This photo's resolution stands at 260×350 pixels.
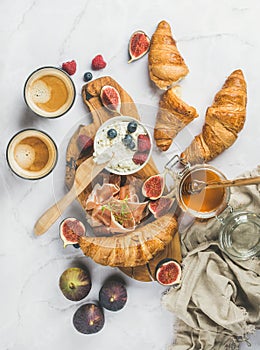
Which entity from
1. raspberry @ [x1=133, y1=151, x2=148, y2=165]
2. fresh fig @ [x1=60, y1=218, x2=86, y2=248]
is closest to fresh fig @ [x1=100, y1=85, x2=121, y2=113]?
raspberry @ [x1=133, y1=151, x2=148, y2=165]

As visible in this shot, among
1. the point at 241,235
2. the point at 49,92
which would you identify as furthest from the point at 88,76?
the point at 241,235

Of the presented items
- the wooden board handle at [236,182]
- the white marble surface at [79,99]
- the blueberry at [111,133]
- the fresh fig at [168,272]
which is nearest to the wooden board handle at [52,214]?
the white marble surface at [79,99]

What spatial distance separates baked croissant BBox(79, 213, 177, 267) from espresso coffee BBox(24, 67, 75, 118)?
0.59 metres

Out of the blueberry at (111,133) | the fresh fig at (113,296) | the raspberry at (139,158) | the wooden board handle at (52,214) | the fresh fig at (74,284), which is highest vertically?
the blueberry at (111,133)

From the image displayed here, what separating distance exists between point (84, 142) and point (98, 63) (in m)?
0.38

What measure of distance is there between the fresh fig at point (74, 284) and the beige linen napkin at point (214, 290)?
0.36m

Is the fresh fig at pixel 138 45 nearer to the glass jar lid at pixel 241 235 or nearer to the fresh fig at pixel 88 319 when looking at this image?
the glass jar lid at pixel 241 235

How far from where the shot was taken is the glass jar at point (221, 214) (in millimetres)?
2566

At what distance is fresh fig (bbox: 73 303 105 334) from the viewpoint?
8.66 ft

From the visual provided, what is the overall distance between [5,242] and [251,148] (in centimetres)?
122

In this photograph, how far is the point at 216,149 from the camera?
2.64 metres

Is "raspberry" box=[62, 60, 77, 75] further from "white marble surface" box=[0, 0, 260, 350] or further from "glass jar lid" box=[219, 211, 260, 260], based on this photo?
"glass jar lid" box=[219, 211, 260, 260]

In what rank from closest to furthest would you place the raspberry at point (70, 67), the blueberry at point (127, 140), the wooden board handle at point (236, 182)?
the wooden board handle at point (236, 182) < the blueberry at point (127, 140) < the raspberry at point (70, 67)

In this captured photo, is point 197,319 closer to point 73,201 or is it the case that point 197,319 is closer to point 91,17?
point 73,201
